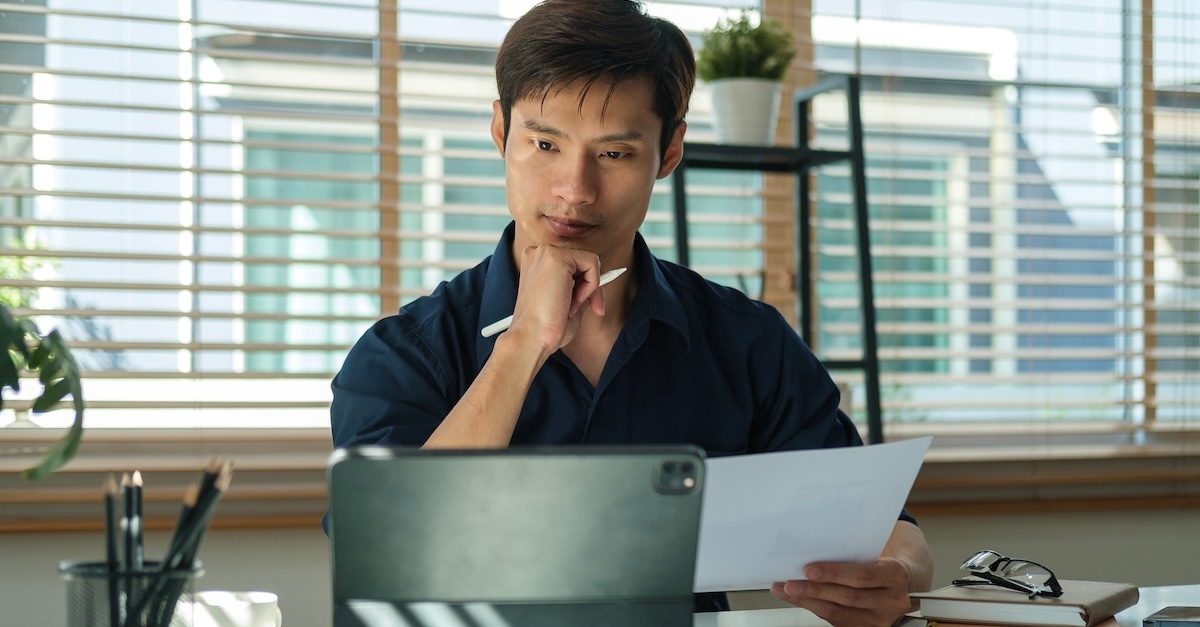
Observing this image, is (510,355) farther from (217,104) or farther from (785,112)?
(785,112)

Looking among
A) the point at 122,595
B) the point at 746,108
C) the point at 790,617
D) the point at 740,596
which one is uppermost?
the point at 746,108

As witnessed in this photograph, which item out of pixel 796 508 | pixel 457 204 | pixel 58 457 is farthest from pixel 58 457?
pixel 457 204

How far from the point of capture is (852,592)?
3.81 ft

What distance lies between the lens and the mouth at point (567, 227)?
4.71ft

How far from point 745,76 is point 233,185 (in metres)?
1.06

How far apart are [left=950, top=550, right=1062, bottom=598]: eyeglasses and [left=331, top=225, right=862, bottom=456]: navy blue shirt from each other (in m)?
0.28

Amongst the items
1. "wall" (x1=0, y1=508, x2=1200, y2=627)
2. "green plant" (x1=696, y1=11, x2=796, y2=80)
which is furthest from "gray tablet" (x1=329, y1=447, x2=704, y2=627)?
"green plant" (x1=696, y1=11, x2=796, y2=80)

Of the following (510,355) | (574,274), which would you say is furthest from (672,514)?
(574,274)

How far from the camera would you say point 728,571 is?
1124 mm

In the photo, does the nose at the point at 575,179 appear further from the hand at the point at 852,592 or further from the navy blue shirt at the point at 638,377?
the hand at the point at 852,592

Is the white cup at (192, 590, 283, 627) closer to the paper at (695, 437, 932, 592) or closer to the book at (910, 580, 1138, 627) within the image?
the paper at (695, 437, 932, 592)

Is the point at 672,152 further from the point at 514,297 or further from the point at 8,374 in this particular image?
the point at 8,374

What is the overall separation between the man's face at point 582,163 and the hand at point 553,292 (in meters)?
0.06

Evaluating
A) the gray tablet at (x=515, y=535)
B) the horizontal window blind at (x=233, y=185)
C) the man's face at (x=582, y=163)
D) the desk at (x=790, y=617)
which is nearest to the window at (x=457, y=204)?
the horizontal window blind at (x=233, y=185)
